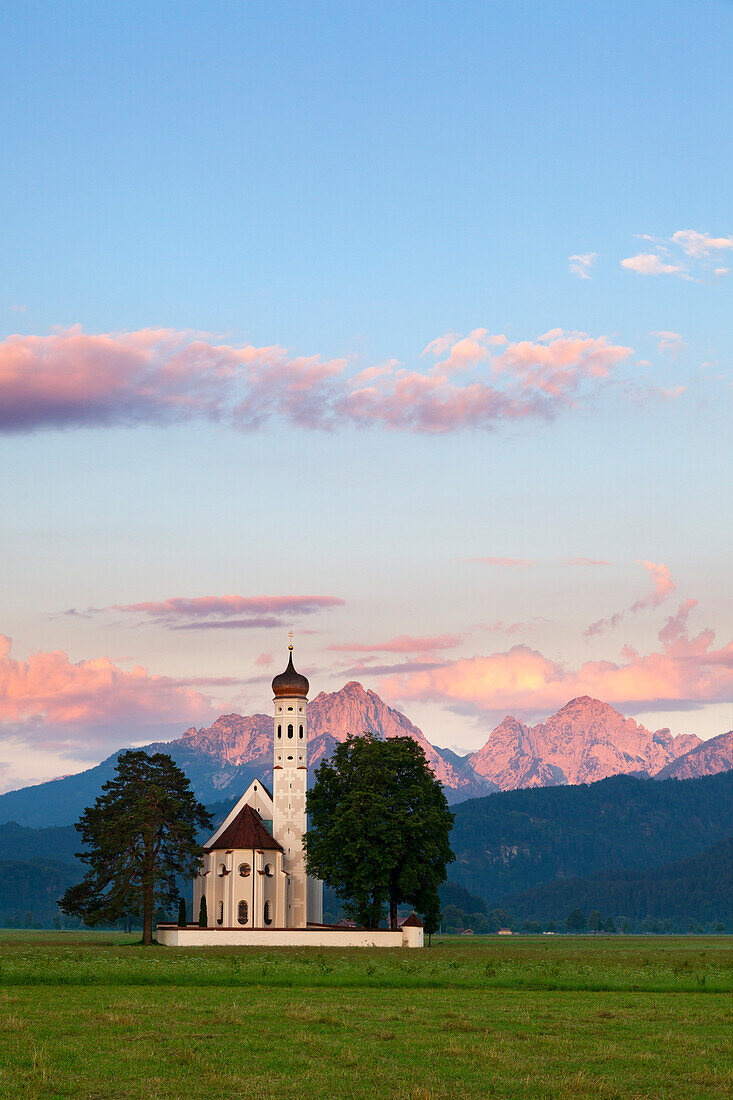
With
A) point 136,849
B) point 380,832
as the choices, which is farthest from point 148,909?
point 380,832

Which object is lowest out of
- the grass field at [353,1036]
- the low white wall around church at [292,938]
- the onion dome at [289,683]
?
the low white wall around church at [292,938]

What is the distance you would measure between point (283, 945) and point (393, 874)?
40.1ft

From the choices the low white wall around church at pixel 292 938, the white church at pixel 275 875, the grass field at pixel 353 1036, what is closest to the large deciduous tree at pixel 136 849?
the white church at pixel 275 875

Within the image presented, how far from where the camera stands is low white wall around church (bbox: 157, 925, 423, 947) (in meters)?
88.0

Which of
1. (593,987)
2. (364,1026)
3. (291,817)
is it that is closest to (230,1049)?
(364,1026)

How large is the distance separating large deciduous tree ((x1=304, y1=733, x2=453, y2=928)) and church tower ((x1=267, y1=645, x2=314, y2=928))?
20.2 metres

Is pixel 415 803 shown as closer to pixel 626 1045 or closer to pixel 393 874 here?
pixel 393 874

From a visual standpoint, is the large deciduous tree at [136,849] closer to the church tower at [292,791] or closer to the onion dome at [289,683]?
the church tower at [292,791]

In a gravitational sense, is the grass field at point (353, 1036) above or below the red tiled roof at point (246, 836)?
below

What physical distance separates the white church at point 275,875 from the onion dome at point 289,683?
0.34ft

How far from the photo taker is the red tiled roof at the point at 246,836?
4530 inches

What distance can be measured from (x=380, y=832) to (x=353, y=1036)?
6614 centimetres

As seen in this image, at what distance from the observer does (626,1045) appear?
2784cm

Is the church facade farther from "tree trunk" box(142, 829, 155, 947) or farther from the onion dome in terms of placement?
"tree trunk" box(142, 829, 155, 947)
